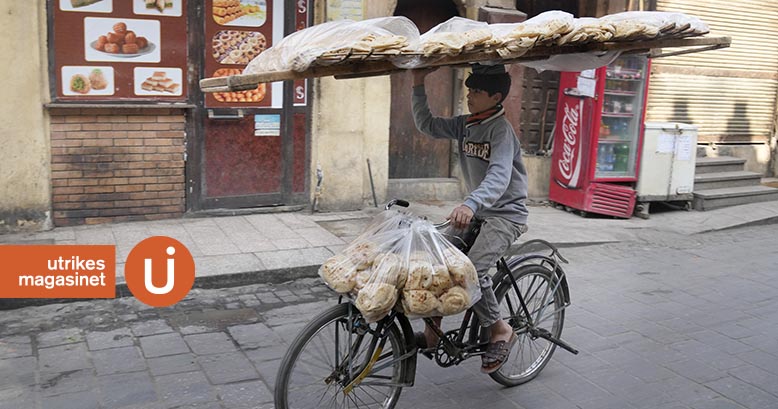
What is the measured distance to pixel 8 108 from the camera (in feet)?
22.8

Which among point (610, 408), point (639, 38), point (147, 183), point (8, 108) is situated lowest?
point (610, 408)

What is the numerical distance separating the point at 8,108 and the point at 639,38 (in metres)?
5.95

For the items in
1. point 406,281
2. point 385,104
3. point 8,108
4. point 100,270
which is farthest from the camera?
point 385,104

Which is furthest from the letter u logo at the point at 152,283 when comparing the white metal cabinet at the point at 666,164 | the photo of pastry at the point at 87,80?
the white metal cabinet at the point at 666,164

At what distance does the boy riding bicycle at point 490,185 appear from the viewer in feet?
12.9

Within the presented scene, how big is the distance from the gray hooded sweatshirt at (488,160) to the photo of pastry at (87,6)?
4.40 meters

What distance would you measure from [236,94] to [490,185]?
4964 mm

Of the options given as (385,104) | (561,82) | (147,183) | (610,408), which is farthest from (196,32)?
(610,408)

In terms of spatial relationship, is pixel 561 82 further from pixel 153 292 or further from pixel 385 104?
pixel 153 292

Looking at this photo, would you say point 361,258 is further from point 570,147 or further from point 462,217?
point 570,147

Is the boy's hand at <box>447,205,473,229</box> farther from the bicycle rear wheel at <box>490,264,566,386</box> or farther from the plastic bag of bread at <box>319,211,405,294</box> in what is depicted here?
the bicycle rear wheel at <box>490,264,566,386</box>

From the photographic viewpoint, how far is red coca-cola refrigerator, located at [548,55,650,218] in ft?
30.8

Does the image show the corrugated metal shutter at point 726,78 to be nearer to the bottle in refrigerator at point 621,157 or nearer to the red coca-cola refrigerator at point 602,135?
the red coca-cola refrigerator at point 602,135

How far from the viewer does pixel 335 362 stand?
360 centimetres
